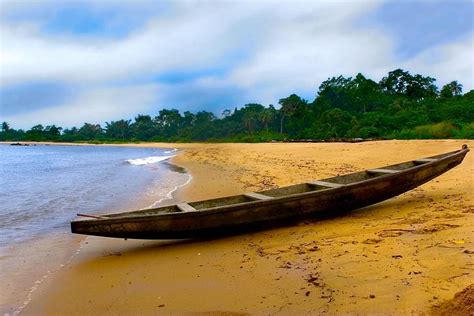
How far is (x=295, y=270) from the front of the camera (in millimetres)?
4395

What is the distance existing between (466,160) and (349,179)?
17.2 ft

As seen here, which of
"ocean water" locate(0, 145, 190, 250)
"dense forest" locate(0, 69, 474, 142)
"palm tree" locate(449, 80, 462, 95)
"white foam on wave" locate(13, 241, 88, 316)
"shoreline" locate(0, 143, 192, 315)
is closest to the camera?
"white foam on wave" locate(13, 241, 88, 316)

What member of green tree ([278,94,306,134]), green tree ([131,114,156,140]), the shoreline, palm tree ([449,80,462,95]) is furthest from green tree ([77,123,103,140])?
the shoreline

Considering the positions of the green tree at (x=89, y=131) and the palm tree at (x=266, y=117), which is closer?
the palm tree at (x=266, y=117)

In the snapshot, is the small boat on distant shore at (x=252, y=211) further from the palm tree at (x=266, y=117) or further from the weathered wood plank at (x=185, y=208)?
the palm tree at (x=266, y=117)

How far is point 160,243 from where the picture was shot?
6227 mm

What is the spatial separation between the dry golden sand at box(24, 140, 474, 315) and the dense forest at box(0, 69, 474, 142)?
64.5 feet

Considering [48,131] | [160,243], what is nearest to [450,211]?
[160,243]

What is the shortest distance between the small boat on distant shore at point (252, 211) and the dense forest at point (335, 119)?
711 inches

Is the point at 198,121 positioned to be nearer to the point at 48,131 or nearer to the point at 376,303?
the point at 48,131

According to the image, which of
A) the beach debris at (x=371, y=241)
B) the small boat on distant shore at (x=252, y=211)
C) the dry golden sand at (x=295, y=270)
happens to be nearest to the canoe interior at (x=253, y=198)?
the small boat on distant shore at (x=252, y=211)

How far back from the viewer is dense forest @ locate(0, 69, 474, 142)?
110ft

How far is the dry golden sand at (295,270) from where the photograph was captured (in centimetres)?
351

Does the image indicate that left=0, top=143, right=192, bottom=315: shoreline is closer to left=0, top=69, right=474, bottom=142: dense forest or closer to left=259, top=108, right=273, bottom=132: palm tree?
left=0, top=69, right=474, bottom=142: dense forest
